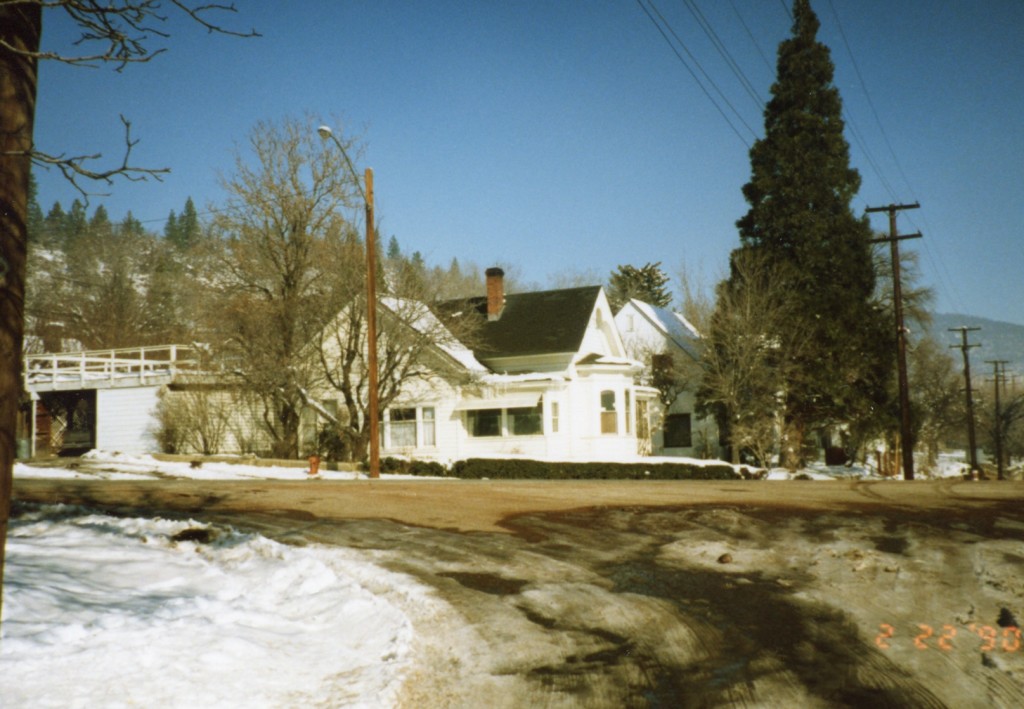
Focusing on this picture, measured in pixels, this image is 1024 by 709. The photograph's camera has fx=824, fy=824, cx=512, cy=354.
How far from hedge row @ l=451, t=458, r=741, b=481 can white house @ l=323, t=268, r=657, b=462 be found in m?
5.05

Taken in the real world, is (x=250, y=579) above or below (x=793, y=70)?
below

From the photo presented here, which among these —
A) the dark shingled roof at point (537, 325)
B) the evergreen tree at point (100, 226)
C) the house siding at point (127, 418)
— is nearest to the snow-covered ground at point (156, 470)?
the house siding at point (127, 418)

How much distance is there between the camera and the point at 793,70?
35.8 meters

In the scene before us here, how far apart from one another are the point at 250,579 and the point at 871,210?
101 ft

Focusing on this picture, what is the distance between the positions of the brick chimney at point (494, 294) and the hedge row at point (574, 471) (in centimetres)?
1243

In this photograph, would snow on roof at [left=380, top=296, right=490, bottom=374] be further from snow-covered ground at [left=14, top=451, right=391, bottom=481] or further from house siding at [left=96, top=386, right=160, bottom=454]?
house siding at [left=96, top=386, right=160, bottom=454]

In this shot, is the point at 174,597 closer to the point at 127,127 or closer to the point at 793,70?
the point at 127,127

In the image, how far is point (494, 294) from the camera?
38.9m

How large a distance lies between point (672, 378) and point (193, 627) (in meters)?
36.6

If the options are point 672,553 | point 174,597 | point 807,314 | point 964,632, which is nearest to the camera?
point 964,632

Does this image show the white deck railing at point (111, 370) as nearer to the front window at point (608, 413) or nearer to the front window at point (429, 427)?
the front window at point (429, 427)

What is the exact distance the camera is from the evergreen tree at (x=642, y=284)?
71.2 m

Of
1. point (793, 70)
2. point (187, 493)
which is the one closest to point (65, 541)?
point (187, 493)

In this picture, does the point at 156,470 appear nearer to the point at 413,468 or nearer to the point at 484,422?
the point at 413,468
